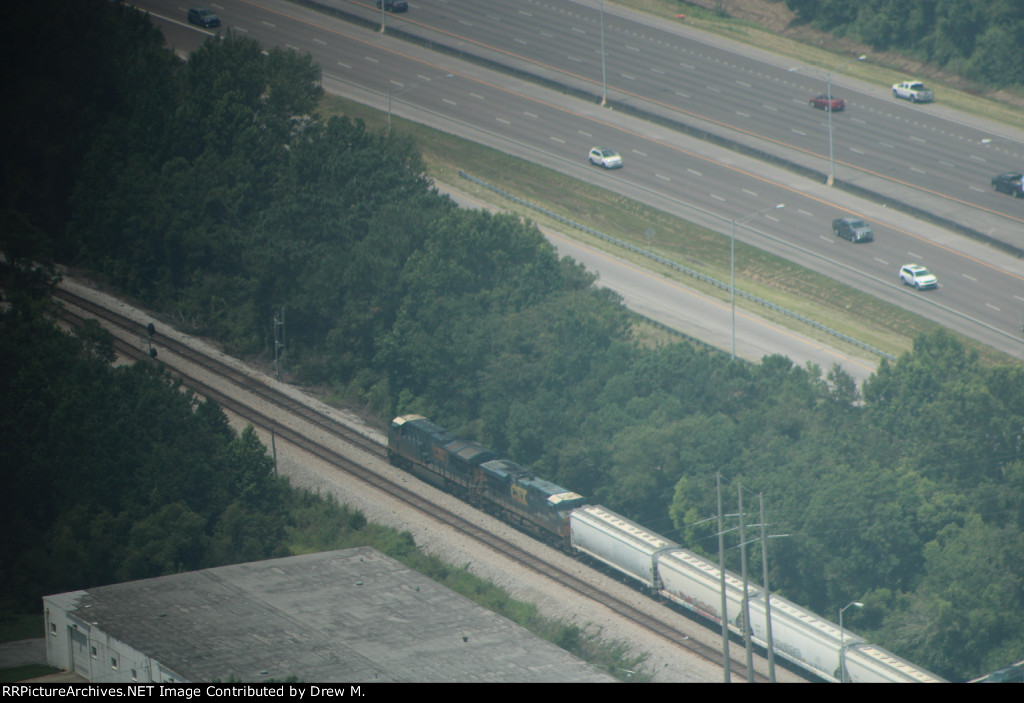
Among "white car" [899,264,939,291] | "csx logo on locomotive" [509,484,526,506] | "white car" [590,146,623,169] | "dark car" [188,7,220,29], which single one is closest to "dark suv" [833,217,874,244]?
"white car" [899,264,939,291]

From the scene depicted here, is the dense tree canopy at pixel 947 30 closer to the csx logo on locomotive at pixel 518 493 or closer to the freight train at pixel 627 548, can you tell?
the freight train at pixel 627 548

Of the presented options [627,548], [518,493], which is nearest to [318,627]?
[627,548]

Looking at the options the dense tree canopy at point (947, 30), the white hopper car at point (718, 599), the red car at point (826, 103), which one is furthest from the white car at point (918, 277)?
the white hopper car at point (718, 599)

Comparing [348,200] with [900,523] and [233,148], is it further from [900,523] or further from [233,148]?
[900,523]

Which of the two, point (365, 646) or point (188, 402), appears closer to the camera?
point (365, 646)

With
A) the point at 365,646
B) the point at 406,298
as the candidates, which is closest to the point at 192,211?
the point at 406,298

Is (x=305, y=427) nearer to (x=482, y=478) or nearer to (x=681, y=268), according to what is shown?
(x=482, y=478)

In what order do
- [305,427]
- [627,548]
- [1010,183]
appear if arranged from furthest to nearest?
[1010,183]
[305,427]
[627,548]
